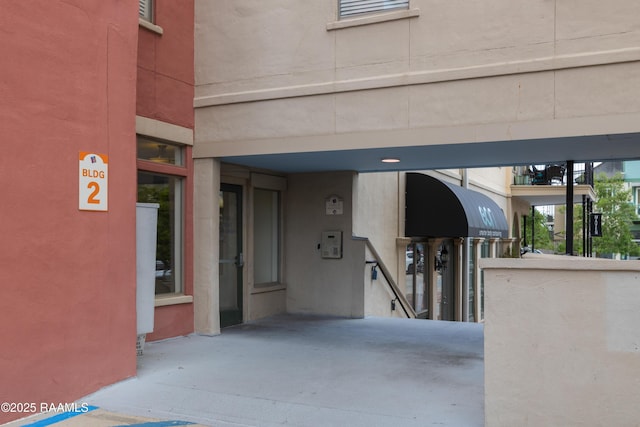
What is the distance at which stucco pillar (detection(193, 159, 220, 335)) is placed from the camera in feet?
30.1

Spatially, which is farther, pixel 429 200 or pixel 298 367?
pixel 429 200

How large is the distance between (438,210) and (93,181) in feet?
30.9

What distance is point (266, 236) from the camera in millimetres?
11469

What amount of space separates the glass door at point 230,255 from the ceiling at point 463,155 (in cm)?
68

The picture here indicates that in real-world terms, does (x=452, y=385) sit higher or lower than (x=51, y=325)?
lower

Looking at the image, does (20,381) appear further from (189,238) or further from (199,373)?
(189,238)

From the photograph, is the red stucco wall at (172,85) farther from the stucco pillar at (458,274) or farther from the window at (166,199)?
the stucco pillar at (458,274)

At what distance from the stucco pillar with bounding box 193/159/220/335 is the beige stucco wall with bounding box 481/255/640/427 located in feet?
17.0

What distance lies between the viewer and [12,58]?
17.2 ft

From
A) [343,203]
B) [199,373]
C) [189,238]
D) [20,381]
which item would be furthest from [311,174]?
[20,381]

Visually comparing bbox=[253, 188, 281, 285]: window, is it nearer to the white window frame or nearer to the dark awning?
the white window frame

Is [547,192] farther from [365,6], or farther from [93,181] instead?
[93,181]

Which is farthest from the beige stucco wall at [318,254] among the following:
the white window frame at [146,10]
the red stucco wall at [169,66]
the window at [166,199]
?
the white window frame at [146,10]

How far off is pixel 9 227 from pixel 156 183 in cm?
366
